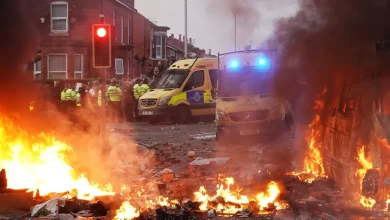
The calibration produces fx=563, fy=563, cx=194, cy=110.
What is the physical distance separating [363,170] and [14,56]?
643 cm

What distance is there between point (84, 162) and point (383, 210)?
5049 millimetres

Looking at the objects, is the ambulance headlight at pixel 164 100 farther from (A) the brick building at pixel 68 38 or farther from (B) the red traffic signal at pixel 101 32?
(B) the red traffic signal at pixel 101 32

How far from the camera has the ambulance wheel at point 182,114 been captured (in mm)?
21880

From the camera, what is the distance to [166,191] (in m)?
8.48

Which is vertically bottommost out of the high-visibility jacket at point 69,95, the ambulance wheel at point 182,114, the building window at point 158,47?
the ambulance wheel at point 182,114

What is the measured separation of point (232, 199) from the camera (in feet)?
25.3

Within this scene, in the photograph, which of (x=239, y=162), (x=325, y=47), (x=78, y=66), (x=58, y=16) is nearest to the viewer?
(x=325, y=47)

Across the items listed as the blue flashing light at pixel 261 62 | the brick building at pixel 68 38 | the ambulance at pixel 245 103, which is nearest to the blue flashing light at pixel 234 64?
the ambulance at pixel 245 103

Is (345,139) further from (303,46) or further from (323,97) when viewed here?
(303,46)

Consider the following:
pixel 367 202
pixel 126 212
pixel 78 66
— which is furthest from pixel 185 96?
pixel 367 202

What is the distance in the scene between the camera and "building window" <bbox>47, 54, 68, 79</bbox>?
106 feet

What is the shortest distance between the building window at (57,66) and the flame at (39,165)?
23.6 meters

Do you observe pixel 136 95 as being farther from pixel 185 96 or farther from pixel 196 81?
pixel 196 81

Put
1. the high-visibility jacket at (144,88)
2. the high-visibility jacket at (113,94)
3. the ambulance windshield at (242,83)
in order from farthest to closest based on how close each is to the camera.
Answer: the high-visibility jacket at (144,88)
the high-visibility jacket at (113,94)
the ambulance windshield at (242,83)
